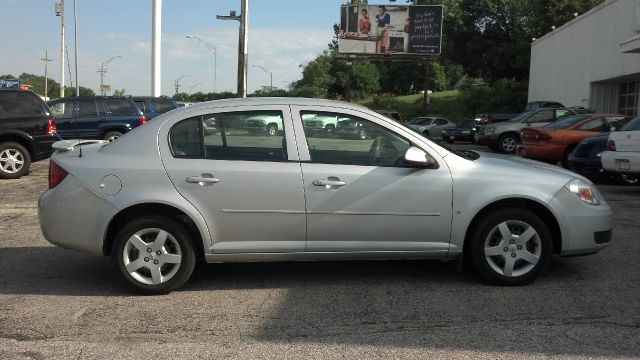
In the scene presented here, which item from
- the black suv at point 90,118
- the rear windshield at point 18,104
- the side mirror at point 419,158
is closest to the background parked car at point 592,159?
the side mirror at point 419,158

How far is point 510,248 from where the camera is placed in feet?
16.9

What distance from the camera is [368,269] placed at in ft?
19.0

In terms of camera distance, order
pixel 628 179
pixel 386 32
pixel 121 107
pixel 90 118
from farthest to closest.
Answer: pixel 386 32
pixel 121 107
pixel 90 118
pixel 628 179

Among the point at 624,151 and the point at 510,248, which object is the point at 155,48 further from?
the point at 510,248

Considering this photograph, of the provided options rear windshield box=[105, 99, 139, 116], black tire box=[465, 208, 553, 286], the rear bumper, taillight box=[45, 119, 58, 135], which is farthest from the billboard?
the rear bumper

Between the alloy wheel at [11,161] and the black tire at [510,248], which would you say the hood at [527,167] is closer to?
the black tire at [510,248]

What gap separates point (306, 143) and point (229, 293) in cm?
141

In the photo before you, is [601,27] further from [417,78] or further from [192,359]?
[417,78]

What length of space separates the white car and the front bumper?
5.54m

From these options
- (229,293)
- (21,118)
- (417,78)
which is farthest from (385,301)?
(417,78)

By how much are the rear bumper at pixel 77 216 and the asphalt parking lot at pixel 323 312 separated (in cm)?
47

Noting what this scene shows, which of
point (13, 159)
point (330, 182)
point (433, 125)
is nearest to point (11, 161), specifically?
point (13, 159)

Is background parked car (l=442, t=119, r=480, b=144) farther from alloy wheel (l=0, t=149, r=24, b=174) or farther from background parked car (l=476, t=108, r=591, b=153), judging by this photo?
alloy wheel (l=0, t=149, r=24, b=174)

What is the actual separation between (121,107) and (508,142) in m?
12.2
